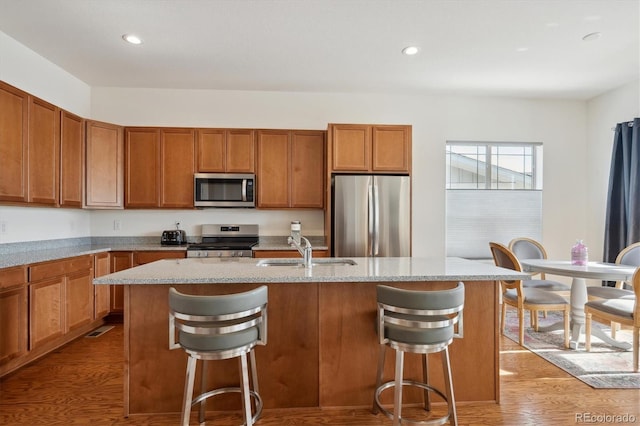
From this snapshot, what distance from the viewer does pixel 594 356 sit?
2920 millimetres

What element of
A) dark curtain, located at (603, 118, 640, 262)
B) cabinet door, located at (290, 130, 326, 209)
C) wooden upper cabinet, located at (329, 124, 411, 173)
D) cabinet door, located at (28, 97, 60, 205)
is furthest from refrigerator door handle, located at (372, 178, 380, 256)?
cabinet door, located at (28, 97, 60, 205)

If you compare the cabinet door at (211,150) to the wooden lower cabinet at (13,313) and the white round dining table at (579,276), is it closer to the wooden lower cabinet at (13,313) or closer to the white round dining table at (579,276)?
the wooden lower cabinet at (13,313)

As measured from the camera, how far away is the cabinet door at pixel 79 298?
10.4 ft

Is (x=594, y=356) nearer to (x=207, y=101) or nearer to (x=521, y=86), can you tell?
(x=521, y=86)

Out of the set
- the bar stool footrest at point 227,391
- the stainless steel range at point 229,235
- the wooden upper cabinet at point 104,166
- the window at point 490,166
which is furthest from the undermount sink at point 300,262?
the window at point 490,166

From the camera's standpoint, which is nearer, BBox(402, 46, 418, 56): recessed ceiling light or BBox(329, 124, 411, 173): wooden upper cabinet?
BBox(402, 46, 418, 56): recessed ceiling light

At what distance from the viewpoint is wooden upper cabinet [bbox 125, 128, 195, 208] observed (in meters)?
4.06

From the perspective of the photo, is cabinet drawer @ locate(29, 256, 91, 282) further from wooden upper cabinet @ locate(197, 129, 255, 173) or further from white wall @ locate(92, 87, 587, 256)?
wooden upper cabinet @ locate(197, 129, 255, 173)

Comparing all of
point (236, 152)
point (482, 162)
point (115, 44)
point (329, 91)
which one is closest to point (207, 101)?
point (236, 152)

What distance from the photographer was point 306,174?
4191 millimetres

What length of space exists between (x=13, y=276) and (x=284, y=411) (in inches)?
90.5

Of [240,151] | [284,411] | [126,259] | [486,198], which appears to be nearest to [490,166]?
[486,198]

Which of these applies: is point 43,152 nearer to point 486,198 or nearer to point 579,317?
point 486,198

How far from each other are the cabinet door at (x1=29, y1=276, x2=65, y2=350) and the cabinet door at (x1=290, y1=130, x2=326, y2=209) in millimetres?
2480
